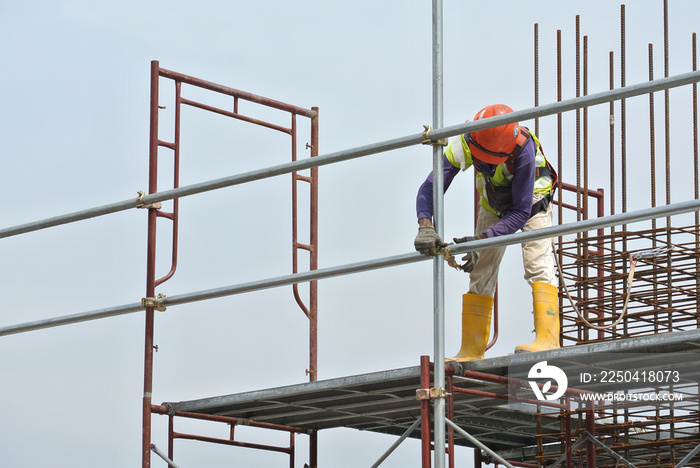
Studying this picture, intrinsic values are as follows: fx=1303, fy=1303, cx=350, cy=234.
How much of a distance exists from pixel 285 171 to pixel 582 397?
2.63 meters

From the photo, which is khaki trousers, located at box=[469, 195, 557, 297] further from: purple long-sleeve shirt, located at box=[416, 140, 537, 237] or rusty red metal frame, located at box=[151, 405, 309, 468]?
rusty red metal frame, located at box=[151, 405, 309, 468]

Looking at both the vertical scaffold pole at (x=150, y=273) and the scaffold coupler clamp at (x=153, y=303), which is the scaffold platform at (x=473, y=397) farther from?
the scaffold coupler clamp at (x=153, y=303)

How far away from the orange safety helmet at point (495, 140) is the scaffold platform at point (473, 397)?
154 cm

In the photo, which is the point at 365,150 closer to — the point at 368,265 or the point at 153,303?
the point at 368,265

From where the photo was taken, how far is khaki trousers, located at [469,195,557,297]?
9.36 m

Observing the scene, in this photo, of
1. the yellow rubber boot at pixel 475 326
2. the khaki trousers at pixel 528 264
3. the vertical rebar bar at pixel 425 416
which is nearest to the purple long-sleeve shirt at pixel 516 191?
the khaki trousers at pixel 528 264

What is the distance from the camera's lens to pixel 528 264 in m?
9.40

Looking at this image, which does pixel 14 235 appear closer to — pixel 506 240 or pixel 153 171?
pixel 153 171

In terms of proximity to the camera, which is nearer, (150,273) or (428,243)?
(428,243)

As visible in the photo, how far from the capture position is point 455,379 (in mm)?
8484

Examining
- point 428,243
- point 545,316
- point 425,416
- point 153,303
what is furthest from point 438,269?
point 153,303

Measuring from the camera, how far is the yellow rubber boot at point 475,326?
9.31 m

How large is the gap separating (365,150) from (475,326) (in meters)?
1.61

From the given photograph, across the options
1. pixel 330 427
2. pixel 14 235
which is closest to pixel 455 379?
pixel 330 427
